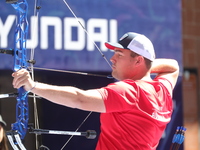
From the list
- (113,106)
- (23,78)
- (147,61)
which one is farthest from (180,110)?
(23,78)

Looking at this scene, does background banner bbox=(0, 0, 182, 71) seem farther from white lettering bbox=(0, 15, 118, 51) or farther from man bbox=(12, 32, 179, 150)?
man bbox=(12, 32, 179, 150)

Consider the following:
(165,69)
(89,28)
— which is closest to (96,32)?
(89,28)

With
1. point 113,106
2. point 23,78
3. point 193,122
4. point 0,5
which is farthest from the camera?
point 193,122

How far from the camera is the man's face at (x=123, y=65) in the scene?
3.38 m

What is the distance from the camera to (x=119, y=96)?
305 cm

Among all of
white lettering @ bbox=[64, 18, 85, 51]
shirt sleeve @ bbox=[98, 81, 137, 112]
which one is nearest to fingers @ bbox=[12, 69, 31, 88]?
shirt sleeve @ bbox=[98, 81, 137, 112]

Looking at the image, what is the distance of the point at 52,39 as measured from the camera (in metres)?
4.70

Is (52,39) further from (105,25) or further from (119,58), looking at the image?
(119,58)

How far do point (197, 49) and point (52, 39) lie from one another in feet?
9.58

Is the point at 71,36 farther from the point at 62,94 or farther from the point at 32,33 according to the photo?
the point at 62,94

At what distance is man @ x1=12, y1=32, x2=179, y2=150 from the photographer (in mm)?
2906

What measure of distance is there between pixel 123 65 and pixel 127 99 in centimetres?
36

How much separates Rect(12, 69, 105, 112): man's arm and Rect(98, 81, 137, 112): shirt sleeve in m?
0.04

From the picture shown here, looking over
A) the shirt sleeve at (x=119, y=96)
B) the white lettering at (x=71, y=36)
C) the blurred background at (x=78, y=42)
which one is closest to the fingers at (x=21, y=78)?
the shirt sleeve at (x=119, y=96)
